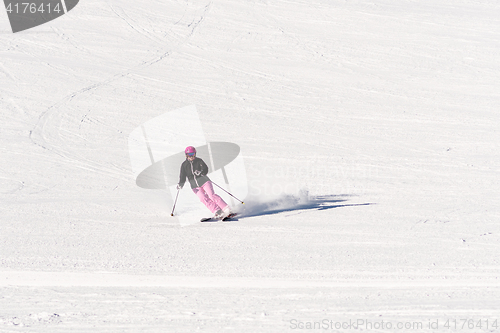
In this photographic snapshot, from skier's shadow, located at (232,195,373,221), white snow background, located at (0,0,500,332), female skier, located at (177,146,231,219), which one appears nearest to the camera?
white snow background, located at (0,0,500,332)

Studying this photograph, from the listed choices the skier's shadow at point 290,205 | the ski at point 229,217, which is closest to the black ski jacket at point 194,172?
the ski at point 229,217

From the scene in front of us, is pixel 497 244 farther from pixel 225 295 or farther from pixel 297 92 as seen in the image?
pixel 297 92

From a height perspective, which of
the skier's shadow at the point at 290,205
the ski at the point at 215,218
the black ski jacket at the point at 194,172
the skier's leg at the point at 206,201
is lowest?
the skier's shadow at the point at 290,205

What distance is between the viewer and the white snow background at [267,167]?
563cm

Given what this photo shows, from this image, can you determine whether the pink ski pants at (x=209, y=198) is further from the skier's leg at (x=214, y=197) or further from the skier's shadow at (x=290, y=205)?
the skier's shadow at (x=290, y=205)

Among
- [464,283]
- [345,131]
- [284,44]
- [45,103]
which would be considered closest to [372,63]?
[284,44]

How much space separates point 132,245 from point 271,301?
2408 mm

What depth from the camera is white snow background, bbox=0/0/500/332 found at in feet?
18.5

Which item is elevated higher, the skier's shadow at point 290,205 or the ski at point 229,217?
the ski at point 229,217

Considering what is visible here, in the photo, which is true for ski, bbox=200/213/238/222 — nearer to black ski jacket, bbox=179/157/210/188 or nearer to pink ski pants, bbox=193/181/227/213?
pink ski pants, bbox=193/181/227/213

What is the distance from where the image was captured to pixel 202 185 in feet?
26.5

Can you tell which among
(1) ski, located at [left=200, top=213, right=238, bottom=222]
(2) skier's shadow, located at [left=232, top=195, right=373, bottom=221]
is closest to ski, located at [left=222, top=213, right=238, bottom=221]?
(1) ski, located at [left=200, top=213, right=238, bottom=222]

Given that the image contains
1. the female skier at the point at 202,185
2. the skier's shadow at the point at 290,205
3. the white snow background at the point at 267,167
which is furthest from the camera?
the skier's shadow at the point at 290,205

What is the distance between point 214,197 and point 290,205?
1.45 metres
